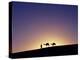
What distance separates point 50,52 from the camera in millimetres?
2674

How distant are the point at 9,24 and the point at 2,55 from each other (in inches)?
15.0

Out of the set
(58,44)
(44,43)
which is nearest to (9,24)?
(44,43)

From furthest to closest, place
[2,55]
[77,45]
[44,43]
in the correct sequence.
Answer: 1. [77,45]
2. [44,43]
3. [2,55]

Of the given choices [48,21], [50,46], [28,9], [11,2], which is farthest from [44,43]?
[11,2]

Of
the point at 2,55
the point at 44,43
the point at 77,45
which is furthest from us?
the point at 77,45

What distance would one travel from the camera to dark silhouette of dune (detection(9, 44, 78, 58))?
252cm

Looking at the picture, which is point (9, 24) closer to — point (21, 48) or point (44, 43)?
point (21, 48)

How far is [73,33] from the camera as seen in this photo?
111 inches

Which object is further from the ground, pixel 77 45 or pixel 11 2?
pixel 11 2

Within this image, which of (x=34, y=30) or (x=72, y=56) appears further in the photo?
(x=72, y=56)

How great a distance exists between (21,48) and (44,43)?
1.04 ft

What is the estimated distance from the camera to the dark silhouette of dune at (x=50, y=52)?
2.52 meters

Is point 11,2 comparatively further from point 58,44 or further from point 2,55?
point 58,44

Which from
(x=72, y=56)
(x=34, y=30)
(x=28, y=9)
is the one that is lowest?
(x=72, y=56)
